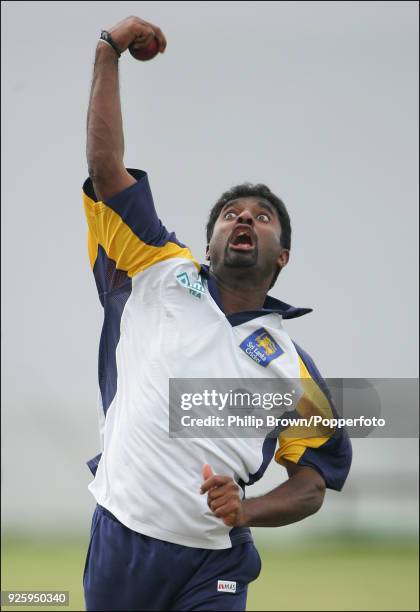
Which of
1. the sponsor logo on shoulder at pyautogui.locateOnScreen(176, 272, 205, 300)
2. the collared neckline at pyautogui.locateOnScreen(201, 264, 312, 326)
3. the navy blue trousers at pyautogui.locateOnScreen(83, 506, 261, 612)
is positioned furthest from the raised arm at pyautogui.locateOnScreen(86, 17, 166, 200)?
the navy blue trousers at pyautogui.locateOnScreen(83, 506, 261, 612)

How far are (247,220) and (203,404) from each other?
966 mm

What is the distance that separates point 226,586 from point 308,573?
9006mm

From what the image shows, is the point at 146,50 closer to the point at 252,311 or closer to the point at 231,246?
the point at 231,246

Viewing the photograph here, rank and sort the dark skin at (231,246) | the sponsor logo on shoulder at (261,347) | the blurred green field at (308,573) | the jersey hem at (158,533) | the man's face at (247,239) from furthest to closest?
the blurred green field at (308,573)
the man's face at (247,239)
the sponsor logo on shoulder at (261,347)
the dark skin at (231,246)
the jersey hem at (158,533)

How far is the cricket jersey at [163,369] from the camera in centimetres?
342

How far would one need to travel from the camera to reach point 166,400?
3.50 metres

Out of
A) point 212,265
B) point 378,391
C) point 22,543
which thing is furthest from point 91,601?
point 22,543

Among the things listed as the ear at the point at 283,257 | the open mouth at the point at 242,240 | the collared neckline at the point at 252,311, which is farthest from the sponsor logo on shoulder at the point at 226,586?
the ear at the point at 283,257

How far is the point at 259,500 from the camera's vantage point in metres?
3.63

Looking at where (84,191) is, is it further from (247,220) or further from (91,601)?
(91,601)

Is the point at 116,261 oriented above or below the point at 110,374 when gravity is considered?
above

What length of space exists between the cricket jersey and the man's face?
0.40ft

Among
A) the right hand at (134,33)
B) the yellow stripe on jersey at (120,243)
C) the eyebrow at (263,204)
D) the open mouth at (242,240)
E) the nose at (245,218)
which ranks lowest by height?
the yellow stripe on jersey at (120,243)

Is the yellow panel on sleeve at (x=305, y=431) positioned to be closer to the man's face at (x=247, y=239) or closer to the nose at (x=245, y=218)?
the man's face at (x=247, y=239)
